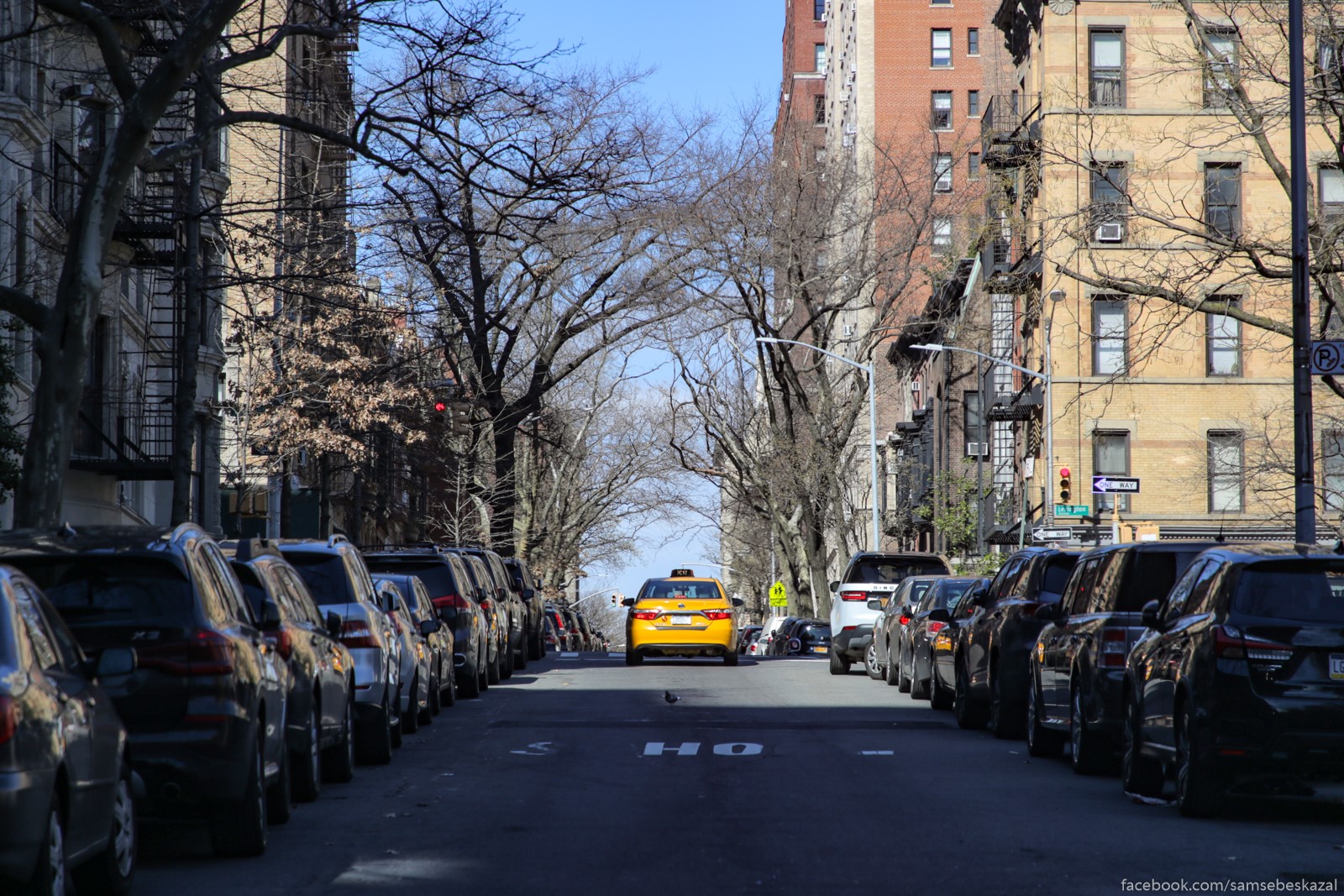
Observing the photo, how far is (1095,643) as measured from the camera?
47.2ft

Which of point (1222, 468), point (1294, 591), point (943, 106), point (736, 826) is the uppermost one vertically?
point (943, 106)

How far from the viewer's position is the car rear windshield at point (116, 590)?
31.4ft

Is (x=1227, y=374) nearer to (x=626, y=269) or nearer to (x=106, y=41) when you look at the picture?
(x=626, y=269)

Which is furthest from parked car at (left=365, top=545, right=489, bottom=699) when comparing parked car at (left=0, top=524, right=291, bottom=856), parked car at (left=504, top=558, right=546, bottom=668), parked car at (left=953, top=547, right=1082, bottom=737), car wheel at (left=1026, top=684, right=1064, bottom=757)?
parked car at (left=0, top=524, right=291, bottom=856)

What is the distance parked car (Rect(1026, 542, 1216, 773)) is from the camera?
46.6 feet

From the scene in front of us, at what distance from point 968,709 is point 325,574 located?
7.10 metres

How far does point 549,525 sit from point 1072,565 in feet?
148

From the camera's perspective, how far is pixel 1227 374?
50906 millimetres

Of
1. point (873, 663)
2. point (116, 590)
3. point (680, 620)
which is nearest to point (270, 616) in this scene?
point (116, 590)

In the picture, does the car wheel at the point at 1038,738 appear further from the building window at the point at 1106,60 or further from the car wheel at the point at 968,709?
the building window at the point at 1106,60

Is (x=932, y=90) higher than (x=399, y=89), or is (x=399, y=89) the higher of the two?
(x=932, y=90)

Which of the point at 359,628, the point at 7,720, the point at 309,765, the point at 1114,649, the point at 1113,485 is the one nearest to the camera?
the point at 7,720

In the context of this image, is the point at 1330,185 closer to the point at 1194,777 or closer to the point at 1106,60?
the point at 1106,60

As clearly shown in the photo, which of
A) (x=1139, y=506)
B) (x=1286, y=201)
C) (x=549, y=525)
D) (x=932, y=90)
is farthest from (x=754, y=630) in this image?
(x=932, y=90)
